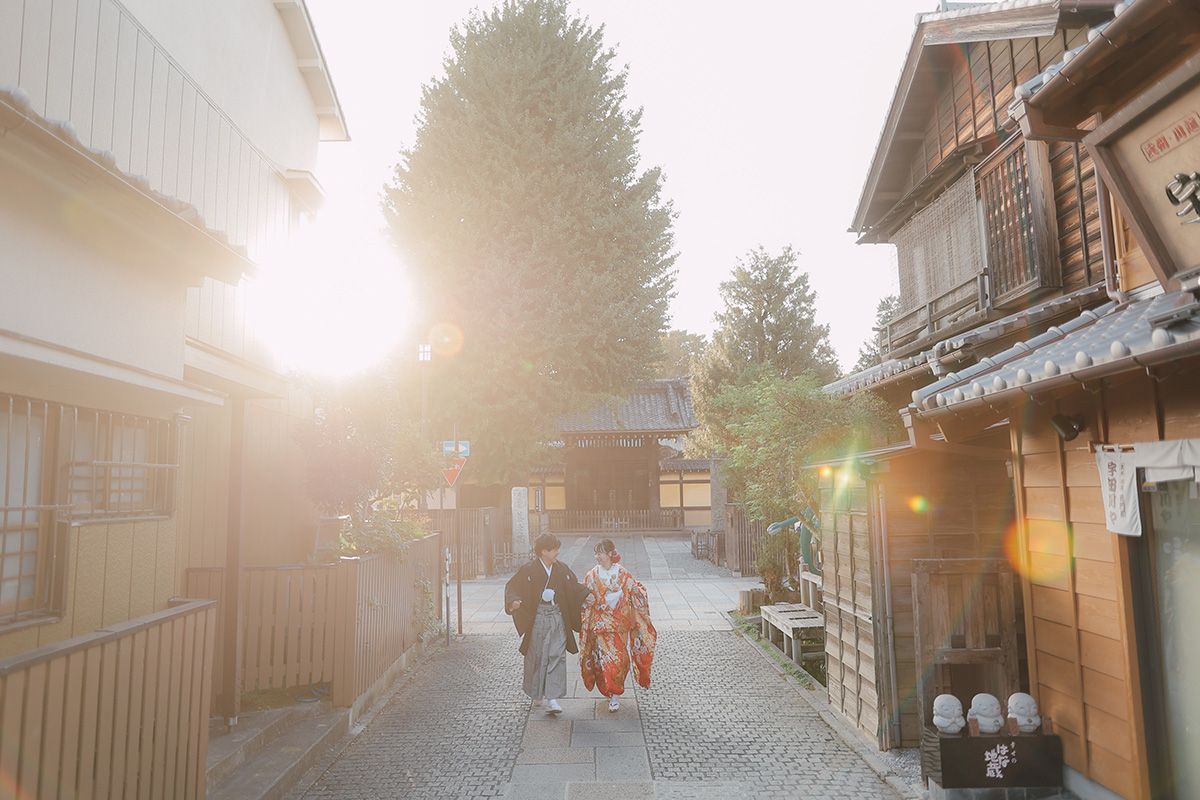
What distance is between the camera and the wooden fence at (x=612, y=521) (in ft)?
102

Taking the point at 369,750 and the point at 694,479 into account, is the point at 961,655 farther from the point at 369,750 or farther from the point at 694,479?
the point at 694,479

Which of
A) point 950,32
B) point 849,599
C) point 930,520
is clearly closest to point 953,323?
point 950,32

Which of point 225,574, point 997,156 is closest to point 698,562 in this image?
point 997,156

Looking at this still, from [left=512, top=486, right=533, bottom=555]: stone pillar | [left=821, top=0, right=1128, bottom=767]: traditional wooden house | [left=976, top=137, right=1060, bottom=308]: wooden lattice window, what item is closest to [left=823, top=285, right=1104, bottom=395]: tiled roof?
[left=821, top=0, right=1128, bottom=767]: traditional wooden house

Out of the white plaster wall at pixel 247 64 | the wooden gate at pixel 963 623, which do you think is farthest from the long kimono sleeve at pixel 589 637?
the white plaster wall at pixel 247 64

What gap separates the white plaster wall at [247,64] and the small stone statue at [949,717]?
8524 mm

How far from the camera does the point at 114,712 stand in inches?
147

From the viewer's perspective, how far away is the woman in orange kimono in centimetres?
788

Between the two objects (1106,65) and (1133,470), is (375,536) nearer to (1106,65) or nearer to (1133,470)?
(1133,470)

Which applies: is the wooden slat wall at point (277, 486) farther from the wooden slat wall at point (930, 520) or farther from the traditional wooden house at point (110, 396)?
the wooden slat wall at point (930, 520)

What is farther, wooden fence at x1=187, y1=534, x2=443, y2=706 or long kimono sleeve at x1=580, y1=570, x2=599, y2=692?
long kimono sleeve at x1=580, y1=570, x2=599, y2=692

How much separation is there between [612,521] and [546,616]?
2367 centimetres

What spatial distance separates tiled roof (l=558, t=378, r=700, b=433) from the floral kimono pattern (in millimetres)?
22157

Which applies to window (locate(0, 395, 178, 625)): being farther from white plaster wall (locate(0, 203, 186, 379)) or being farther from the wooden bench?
the wooden bench
